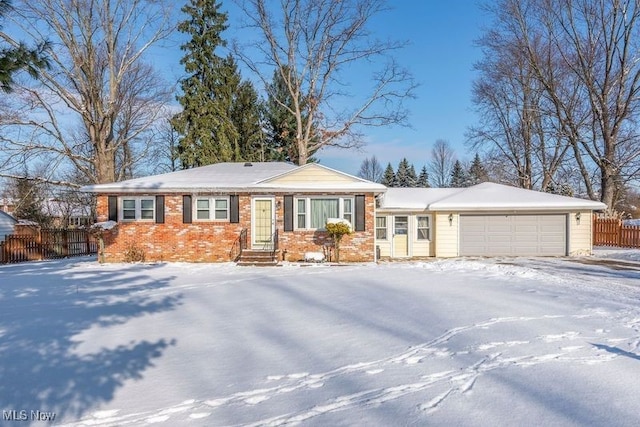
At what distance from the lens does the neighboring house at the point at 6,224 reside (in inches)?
864

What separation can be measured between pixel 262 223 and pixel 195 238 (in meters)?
2.46

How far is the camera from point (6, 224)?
22359 mm

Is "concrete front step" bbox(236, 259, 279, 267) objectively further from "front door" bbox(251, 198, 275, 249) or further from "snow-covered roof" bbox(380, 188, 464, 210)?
"snow-covered roof" bbox(380, 188, 464, 210)

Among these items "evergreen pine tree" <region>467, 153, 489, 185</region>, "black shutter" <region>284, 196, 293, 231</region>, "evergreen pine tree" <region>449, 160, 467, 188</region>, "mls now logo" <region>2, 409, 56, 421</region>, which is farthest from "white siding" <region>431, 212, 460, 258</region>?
"evergreen pine tree" <region>449, 160, 467, 188</region>

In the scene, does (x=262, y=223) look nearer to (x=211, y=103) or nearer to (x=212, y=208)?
(x=212, y=208)

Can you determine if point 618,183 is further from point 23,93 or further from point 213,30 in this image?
point 23,93

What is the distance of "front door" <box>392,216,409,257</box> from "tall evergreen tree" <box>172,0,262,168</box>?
12.5 metres

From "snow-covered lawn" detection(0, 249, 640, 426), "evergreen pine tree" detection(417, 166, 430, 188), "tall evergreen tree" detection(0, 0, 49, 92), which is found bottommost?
"snow-covered lawn" detection(0, 249, 640, 426)

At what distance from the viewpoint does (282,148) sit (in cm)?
2756

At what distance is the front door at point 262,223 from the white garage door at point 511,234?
7974 millimetres

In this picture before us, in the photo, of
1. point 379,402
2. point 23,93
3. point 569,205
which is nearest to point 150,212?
point 23,93

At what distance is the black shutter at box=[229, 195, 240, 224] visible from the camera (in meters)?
14.3

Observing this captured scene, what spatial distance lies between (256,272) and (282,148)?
17.1 m

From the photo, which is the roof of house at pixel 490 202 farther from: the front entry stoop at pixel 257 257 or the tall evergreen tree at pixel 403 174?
the tall evergreen tree at pixel 403 174
